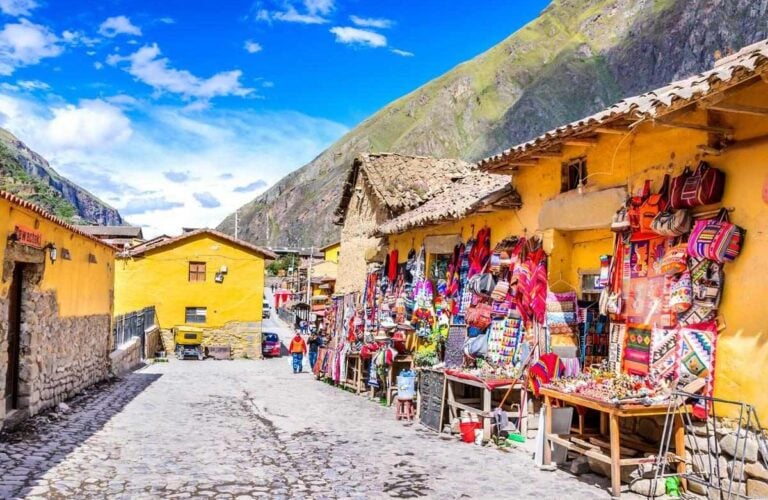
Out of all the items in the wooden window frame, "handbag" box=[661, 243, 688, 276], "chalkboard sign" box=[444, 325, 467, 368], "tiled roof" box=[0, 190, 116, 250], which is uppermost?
"tiled roof" box=[0, 190, 116, 250]

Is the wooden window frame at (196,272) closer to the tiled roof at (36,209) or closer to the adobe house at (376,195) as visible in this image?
the adobe house at (376,195)

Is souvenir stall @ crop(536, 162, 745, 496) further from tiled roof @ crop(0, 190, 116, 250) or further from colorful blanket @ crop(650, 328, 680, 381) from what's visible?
tiled roof @ crop(0, 190, 116, 250)

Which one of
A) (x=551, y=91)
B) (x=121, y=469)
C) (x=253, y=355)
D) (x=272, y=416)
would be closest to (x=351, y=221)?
(x=272, y=416)

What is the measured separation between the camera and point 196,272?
31984 mm

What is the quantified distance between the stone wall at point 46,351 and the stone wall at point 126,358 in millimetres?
2794

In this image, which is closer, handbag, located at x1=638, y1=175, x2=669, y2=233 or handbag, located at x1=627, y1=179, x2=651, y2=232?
handbag, located at x1=638, y1=175, x2=669, y2=233

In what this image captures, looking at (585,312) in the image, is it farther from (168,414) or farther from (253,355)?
(253,355)

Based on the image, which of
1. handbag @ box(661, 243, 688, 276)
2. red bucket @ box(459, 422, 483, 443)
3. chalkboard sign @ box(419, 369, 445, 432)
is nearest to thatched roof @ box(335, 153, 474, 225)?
chalkboard sign @ box(419, 369, 445, 432)

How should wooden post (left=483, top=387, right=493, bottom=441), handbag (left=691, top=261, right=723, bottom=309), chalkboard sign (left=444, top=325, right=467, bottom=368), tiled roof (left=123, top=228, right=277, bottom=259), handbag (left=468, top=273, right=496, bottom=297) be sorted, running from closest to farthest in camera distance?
handbag (left=691, top=261, right=723, bottom=309) < wooden post (left=483, top=387, right=493, bottom=441) < handbag (left=468, top=273, right=496, bottom=297) < chalkboard sign (left=444, top=325, right=467, bottom=368) < tiled roof (left=123, top=228, right=277, bottom=259)

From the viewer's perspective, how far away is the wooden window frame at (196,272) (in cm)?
3184

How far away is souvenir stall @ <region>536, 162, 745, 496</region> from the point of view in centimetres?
652

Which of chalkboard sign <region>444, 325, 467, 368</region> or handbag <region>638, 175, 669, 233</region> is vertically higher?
handbag <region>638, 175, 669, 233</region>

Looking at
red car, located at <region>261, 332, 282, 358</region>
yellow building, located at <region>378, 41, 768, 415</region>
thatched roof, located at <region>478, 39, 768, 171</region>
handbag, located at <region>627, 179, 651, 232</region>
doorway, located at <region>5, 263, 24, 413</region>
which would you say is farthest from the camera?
red car, located at <region>261, 332, 282, 358</region>

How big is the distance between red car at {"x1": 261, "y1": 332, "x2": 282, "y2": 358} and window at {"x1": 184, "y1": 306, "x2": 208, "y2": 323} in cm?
305
